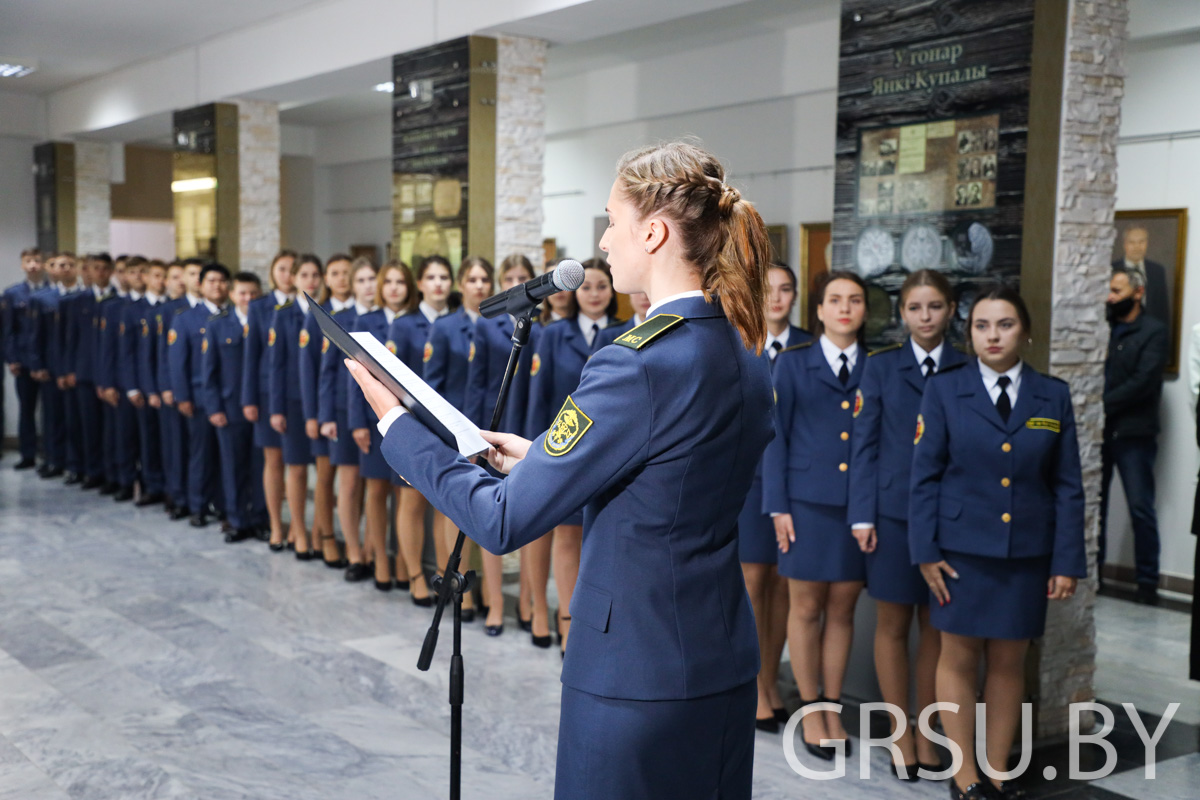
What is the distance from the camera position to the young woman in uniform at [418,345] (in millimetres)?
5461

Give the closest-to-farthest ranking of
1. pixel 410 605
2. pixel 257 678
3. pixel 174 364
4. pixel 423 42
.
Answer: pixel 257 678 → pixel 410 605 → pixel 423 42 → pixel 174 364

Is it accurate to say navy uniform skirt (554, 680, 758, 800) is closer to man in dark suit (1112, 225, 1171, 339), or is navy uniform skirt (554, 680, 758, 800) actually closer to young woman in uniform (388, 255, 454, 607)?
young woman in uniform (388, 255, 454, 607)

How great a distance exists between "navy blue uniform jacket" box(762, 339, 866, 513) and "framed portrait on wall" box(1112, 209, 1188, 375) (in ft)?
10.4

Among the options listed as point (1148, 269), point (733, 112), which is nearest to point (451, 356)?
point (1148, 269)

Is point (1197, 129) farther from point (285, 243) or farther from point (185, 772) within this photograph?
point (285, 243)

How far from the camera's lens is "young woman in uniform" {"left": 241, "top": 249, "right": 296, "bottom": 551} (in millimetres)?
6629

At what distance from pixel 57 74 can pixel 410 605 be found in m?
7.62

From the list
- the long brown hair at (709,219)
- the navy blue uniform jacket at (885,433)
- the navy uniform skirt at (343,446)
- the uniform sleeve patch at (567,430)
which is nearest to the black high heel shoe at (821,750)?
the navy blue uniform jacket at (885,433)

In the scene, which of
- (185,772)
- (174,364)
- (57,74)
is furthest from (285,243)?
(185,772)

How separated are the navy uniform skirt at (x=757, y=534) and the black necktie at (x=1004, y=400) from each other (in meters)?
0.97

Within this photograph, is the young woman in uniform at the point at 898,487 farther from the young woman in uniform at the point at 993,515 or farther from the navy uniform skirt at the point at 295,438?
the navy uniform skirt at the point at 295,438

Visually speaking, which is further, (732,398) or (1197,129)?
(1197,129)

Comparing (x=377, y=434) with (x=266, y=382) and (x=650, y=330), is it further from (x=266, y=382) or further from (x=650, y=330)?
(x=650, y=330)

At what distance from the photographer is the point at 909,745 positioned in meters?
3.58
